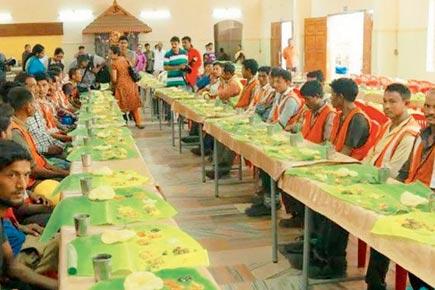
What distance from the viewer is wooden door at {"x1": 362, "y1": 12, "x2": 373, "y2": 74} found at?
12.1m

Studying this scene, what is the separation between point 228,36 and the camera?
19.2 meters

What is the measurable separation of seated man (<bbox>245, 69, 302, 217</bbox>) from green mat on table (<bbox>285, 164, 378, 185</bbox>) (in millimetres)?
1697

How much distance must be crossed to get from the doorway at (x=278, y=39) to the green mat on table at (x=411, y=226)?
1540 centimetres

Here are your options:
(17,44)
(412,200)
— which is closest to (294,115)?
(412,200)

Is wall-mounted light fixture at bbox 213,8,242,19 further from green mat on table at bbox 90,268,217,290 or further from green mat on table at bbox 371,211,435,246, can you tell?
green mat on table at bbox 90,268,217,290

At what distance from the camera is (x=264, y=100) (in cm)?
637

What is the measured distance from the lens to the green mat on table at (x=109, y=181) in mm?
3146

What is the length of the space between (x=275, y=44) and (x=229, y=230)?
14.1m

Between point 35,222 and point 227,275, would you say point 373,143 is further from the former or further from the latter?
point 35,222

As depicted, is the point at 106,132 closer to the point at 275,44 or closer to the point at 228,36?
the point at 275,44

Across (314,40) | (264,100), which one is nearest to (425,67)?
(314,40)

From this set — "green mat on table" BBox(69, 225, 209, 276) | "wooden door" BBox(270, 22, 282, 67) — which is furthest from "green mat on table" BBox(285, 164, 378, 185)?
"wooden door" BBox(270, 22, 282, 67)

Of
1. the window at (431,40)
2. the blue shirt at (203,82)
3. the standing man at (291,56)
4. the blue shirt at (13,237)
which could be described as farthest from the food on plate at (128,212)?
the standing man at (291,56)

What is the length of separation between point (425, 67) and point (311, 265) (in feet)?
26.3
